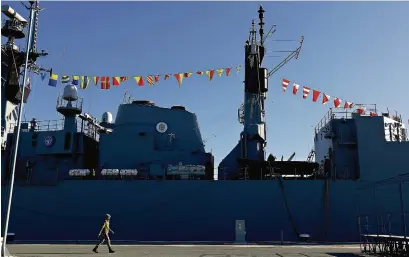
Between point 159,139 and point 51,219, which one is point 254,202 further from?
point 51,219

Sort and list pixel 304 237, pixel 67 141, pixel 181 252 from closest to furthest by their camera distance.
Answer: pixel 181 252 → pixel 304 237 → pixel 67 141

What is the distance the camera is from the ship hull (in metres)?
20.7

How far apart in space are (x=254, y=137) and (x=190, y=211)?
6.12 metres

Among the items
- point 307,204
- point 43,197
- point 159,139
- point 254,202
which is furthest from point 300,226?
point 43,197

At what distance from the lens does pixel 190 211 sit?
68.7 feet

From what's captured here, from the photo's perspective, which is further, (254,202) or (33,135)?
(33,135)

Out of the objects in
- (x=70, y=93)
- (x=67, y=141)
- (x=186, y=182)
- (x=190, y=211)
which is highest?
(x=70, y=93)

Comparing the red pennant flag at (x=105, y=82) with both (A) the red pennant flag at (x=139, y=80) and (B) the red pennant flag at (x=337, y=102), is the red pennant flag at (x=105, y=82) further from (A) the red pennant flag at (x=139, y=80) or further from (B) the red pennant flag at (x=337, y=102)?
(B) the red pennant flag at (x=337, y=102)

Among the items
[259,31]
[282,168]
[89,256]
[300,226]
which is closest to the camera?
[89,256]

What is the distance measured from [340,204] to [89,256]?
1426 cm

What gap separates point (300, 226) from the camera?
20719mm

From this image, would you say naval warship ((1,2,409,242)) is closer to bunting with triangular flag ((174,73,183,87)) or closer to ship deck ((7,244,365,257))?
bunting with triangular flag ((174,73,183,87))

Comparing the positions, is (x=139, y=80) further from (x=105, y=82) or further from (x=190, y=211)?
(x=190, y=211)

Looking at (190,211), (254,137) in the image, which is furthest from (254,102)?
(190,211)
